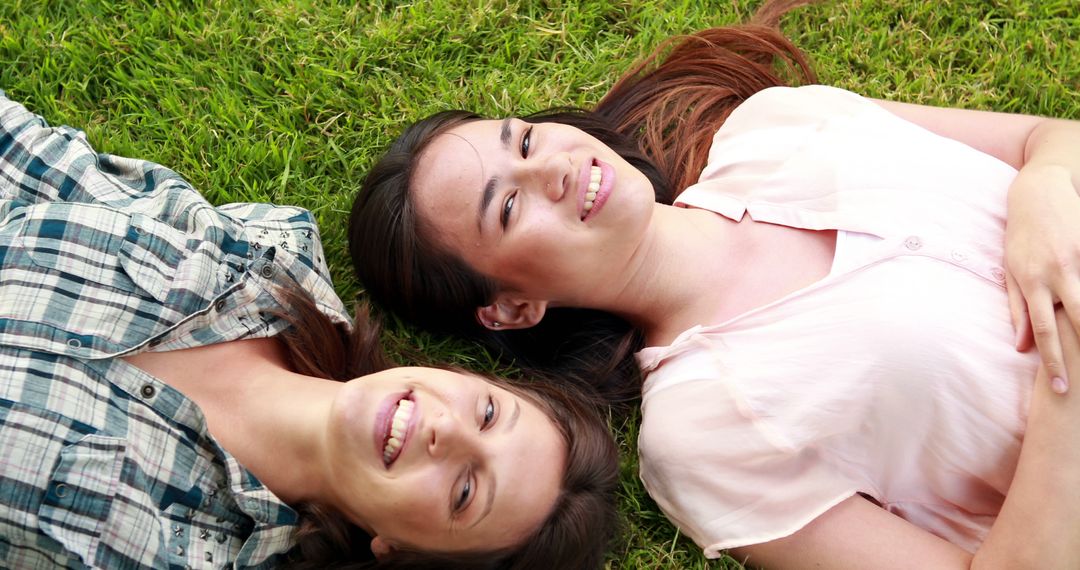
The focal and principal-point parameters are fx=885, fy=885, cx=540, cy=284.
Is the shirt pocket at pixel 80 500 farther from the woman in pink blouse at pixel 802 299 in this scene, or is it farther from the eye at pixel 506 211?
the eye at pixel 506 211

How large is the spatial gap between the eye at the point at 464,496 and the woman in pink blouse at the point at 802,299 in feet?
2.33

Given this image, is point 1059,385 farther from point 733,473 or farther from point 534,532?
point 534,532

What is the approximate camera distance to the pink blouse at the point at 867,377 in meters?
2.66

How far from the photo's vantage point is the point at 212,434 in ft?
9.07

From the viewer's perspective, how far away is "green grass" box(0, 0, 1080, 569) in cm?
362

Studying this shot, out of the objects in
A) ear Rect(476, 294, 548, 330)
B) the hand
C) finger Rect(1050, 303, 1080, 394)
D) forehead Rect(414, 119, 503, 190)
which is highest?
forehead Rect(414, 119, 503, 190)

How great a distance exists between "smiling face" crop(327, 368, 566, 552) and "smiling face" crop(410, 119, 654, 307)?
532 millimetres

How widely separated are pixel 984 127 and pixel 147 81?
3302 mm

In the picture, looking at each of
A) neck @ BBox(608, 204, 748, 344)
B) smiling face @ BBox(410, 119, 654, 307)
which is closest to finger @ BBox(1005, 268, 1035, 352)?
neck @ BBox(608, 204, 748, 344)

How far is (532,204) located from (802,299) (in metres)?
0.93

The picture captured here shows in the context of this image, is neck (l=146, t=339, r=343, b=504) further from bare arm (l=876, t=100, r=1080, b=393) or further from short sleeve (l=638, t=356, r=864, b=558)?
bare arm (l=876, t=100, r=1080, b=393)

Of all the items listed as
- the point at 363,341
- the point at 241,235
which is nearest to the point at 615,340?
the point at 363,341

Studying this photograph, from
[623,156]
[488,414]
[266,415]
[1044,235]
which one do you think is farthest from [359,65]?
[1044,235]

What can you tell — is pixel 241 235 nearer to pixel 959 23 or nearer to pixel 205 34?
pixel 205 34
